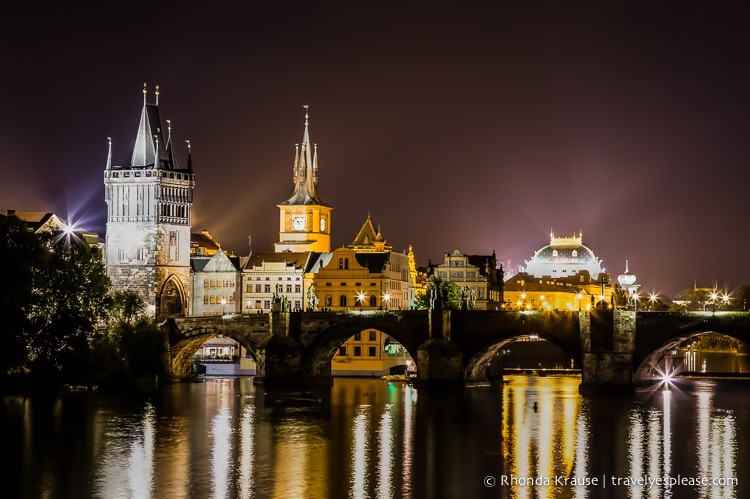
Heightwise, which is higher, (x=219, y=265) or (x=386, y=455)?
(x=219, y=265)

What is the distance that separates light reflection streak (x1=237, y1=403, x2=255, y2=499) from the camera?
74688 mm

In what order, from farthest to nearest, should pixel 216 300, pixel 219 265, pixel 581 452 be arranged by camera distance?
pixel 219 265 → pixel 216 300 → pixel 581 452

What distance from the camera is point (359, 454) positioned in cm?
8638

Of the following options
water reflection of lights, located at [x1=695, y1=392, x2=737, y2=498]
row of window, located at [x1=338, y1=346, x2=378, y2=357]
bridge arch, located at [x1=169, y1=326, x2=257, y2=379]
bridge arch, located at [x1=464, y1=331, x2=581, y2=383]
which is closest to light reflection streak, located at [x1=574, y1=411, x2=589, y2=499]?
water reflection of lights, located at [x1=695, y1=392, x2=737, y2=498]

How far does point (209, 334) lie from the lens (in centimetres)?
13925

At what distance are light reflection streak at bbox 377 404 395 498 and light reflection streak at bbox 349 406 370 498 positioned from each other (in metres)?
0.78

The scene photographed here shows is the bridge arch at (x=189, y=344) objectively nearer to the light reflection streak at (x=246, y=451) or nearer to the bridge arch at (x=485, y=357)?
the bridge arch at (x=485, y=357)

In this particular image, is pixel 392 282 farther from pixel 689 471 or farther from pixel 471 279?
pixel 689 471

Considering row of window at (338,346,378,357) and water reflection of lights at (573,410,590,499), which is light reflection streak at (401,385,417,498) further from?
row of window at (338,346,378,357)

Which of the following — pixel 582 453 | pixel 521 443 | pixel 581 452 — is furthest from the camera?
pixel 521 443

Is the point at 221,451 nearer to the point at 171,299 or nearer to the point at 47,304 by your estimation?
the point at 47,304

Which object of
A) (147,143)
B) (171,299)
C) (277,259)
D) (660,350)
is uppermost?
(147,143)

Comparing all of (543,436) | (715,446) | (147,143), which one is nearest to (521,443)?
(543,436)

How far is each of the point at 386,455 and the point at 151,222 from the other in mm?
79217
